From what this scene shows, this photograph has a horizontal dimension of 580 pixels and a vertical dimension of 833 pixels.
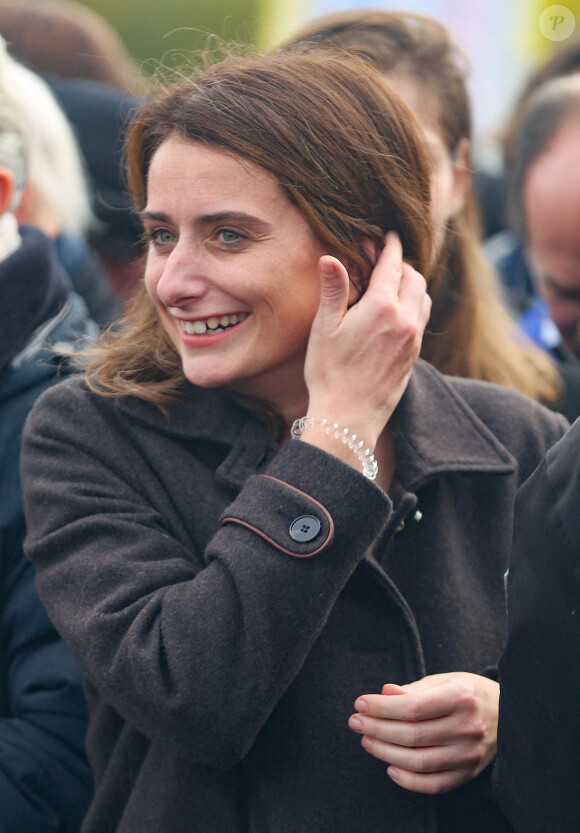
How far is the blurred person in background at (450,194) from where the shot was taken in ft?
8.86

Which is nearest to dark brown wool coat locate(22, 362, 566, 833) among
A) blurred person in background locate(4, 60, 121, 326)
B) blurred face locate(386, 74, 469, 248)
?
blurred face locate(386, 74, 469, 248)

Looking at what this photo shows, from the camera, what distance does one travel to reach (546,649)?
3.93 ft

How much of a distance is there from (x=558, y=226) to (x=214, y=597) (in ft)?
6.39

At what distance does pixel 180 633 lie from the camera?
1.57 m

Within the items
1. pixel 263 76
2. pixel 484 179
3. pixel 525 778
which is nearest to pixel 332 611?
pixel 525 778

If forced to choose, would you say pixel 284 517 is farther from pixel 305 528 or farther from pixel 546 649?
pixel 546 649

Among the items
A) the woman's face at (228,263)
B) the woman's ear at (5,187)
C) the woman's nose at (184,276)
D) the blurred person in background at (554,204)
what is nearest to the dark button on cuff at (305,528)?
the woman's face at (228,263)

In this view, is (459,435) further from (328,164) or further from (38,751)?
(38,751)

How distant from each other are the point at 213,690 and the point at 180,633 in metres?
0.10

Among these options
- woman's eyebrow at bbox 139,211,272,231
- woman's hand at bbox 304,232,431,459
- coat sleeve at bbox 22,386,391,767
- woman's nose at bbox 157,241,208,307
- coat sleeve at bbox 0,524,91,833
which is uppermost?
woman's eyebrow at bbox 139,211,272,231

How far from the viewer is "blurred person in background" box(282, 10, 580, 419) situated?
2.70 meters

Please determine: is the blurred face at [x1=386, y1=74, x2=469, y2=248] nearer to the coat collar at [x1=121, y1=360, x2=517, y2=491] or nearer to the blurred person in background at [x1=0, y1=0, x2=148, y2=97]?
the coat collar at [x1=121, y1=360, x2=517, y2=491]

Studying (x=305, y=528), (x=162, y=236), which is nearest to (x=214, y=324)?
(x=162, y=236)

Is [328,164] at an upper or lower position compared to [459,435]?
upper
